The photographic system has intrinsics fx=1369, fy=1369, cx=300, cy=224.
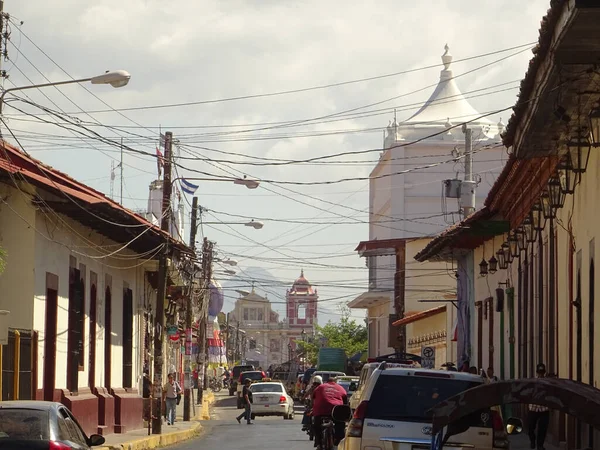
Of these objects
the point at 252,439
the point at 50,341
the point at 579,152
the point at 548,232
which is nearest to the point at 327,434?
the point at 548,232

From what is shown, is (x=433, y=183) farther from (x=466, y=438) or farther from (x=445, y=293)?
(x=466, y=438)

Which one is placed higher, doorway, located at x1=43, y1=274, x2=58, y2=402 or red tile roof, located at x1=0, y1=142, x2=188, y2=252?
red tile roof, located at x1=0, y1=142, x2=188, y2=252

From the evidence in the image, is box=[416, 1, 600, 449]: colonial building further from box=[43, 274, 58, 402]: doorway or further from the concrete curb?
box=[43, 274, 58, 402]: doorway

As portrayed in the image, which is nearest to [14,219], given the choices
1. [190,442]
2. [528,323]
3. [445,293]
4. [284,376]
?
[190,442]

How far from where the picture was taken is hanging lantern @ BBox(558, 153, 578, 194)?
19484mm

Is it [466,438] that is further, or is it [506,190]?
[506,190]

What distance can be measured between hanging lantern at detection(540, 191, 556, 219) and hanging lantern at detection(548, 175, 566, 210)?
0.21 meters

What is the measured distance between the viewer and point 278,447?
28.0 metres

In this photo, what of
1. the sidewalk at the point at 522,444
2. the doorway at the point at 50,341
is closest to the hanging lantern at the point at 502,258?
the sidewalk at the point at 522,444

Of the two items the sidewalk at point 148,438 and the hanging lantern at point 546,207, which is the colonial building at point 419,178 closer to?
the sidewalk at point 148,438

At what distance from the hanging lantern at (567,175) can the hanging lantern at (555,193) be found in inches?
4.4

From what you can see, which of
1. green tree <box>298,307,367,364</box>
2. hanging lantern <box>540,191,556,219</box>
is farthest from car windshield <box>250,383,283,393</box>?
green tree <box>298,307,367,364</box>

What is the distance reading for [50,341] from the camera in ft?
86.6

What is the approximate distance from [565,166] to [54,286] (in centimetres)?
1107
